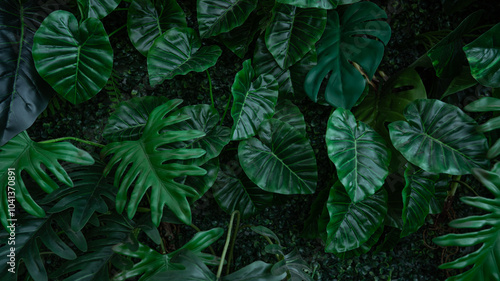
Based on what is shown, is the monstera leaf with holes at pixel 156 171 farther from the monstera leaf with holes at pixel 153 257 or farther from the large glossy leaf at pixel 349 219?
the large glossy leaf at pixel 349 219

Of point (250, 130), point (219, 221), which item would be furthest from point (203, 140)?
point (219, 221)

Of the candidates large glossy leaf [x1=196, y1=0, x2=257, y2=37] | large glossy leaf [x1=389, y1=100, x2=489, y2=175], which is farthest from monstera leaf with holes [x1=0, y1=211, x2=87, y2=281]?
large glossy leaf [x1=389, y1=100, x2=489, y2=175]

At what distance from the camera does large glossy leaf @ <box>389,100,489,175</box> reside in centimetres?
121

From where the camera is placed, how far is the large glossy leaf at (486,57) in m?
1.26

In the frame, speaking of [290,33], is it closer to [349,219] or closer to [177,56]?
[177,56]

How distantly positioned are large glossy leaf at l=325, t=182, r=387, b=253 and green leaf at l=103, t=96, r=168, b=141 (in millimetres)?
776

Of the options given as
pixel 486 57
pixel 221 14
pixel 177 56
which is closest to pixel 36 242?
pixel 177 56

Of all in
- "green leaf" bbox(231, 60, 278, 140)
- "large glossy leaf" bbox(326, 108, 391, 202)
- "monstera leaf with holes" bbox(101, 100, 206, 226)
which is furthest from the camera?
"green leaf" bbox(231, 60, 278, 140)

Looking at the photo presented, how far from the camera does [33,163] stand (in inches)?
44.3

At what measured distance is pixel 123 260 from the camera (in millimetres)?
1149

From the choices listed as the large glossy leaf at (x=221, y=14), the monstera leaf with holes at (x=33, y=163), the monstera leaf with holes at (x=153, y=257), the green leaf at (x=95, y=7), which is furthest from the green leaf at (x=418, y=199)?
the green leaf at (x=95, y=7)

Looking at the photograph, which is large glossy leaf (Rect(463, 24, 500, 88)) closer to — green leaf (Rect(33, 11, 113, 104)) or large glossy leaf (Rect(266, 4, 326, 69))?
large glossy leaf (Rect(266, 4, 326, 69))

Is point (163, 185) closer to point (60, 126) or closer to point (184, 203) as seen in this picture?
point (184, 203)

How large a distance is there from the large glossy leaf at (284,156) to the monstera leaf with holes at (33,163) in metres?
0.58
